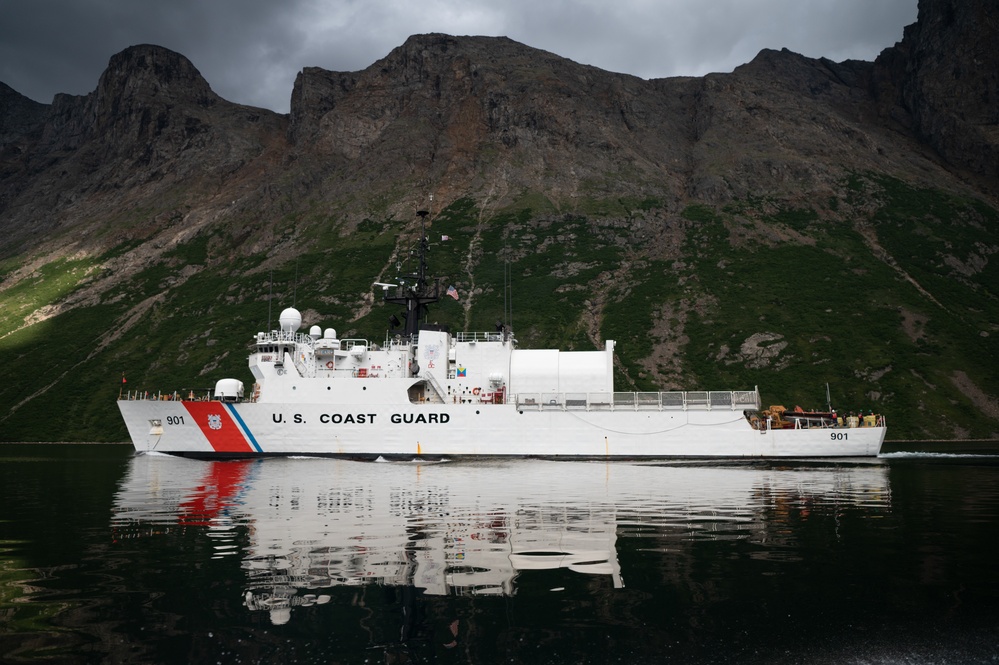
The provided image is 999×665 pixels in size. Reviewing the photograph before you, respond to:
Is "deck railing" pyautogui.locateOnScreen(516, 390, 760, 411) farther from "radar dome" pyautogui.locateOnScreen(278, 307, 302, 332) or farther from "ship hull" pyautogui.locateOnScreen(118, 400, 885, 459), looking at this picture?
"radar dome" pyautogui.locateOnScreen(278, 307, 302, 332)

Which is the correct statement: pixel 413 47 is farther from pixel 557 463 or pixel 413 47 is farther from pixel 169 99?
pixel 557 463

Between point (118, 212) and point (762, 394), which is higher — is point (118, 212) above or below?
above

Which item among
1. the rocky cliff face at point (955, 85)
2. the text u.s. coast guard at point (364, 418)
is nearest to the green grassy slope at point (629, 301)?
the rocky cliff face at point (955, 85)

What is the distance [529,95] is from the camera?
13575 centimetres

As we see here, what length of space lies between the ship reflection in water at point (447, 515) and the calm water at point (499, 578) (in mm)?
104

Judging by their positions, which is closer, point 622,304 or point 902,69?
point 622,304

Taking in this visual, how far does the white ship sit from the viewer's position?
41031mm

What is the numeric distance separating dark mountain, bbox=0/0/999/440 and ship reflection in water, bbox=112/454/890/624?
50450 millimetres

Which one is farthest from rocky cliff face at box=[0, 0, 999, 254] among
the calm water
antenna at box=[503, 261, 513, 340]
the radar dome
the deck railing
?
the calm water

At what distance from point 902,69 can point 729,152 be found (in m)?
53.9

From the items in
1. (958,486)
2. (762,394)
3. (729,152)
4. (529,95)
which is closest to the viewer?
(958,486)

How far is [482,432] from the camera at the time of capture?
40.8 metres

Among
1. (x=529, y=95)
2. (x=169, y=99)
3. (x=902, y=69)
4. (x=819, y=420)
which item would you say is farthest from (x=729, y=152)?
(x=169, y=99)

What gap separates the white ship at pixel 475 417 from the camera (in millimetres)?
41031
